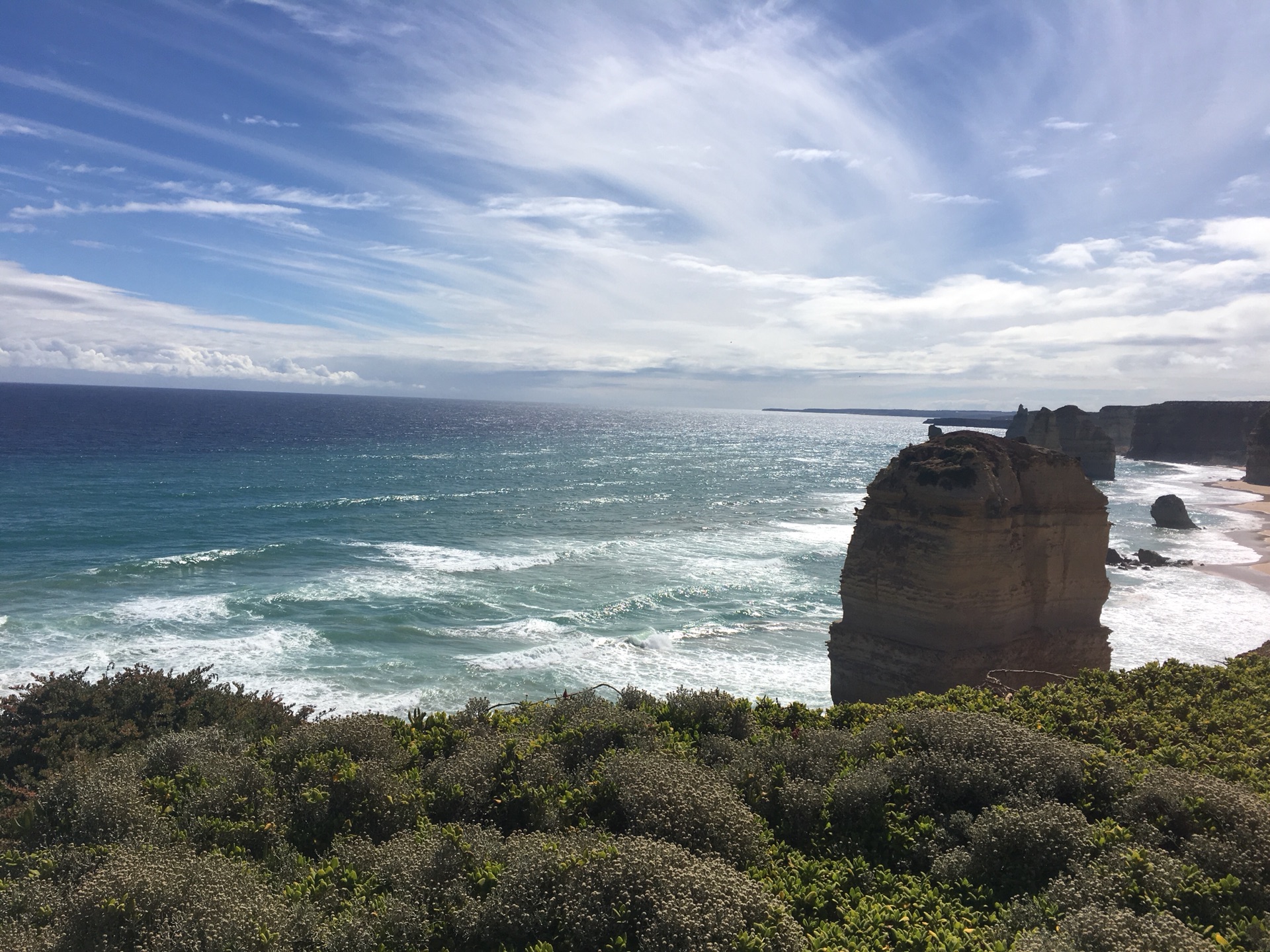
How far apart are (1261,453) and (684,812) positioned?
9337 centimetres

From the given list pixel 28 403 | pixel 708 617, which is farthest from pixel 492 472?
pixel 28 403

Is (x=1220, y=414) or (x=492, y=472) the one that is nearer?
(x=492, y=472)

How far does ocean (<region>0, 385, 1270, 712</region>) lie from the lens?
76.3 feet

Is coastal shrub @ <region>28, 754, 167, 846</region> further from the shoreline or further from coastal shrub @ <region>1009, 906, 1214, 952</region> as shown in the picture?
the shoreline

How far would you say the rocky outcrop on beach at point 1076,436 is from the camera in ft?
246

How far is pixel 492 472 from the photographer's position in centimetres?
7294

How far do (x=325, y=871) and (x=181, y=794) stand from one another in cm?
248

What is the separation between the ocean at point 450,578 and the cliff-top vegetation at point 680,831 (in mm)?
12315

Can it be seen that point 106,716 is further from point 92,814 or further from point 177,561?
point 177,561

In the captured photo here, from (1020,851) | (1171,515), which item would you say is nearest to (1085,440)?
(1171,515)

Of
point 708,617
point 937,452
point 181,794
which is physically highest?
point 937,452

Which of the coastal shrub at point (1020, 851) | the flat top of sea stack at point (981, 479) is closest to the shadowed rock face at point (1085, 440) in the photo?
the flat top of sea stack at point (981, 479)

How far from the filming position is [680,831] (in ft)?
21.5

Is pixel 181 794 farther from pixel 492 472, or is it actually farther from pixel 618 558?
pixel 492 472
